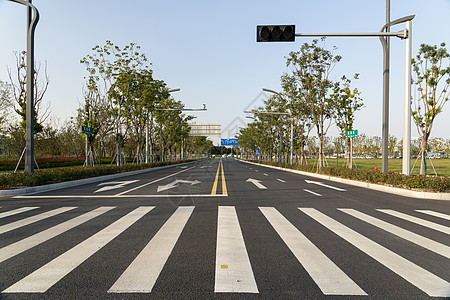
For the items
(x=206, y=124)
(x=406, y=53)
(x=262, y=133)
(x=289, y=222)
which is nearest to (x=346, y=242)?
(x=289, y=222)

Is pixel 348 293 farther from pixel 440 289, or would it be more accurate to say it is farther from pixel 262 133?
pixel 262 133

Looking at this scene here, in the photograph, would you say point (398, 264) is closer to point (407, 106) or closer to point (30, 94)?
point (407, 106)

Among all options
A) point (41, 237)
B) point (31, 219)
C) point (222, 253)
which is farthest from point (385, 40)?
point (31, 219)

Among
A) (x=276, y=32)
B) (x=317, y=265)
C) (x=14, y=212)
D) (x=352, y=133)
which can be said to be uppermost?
(x=276, y=32)

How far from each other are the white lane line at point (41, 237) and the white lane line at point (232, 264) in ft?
9.75

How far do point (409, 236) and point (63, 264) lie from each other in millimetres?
5667

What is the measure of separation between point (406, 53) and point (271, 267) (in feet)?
41.9

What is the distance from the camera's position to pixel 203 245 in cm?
452

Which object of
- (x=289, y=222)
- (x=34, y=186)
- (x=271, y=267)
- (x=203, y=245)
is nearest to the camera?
(x=271, y=267)

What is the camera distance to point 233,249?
432cm

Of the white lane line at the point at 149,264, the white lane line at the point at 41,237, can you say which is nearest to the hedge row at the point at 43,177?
the white lane line at the point at 41,237

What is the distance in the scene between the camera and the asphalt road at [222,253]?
3.06 m

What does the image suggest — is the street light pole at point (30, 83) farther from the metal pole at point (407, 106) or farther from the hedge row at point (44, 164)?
the metal pole at point (407, 106)

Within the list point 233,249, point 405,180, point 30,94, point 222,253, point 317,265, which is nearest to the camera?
point 317,265
